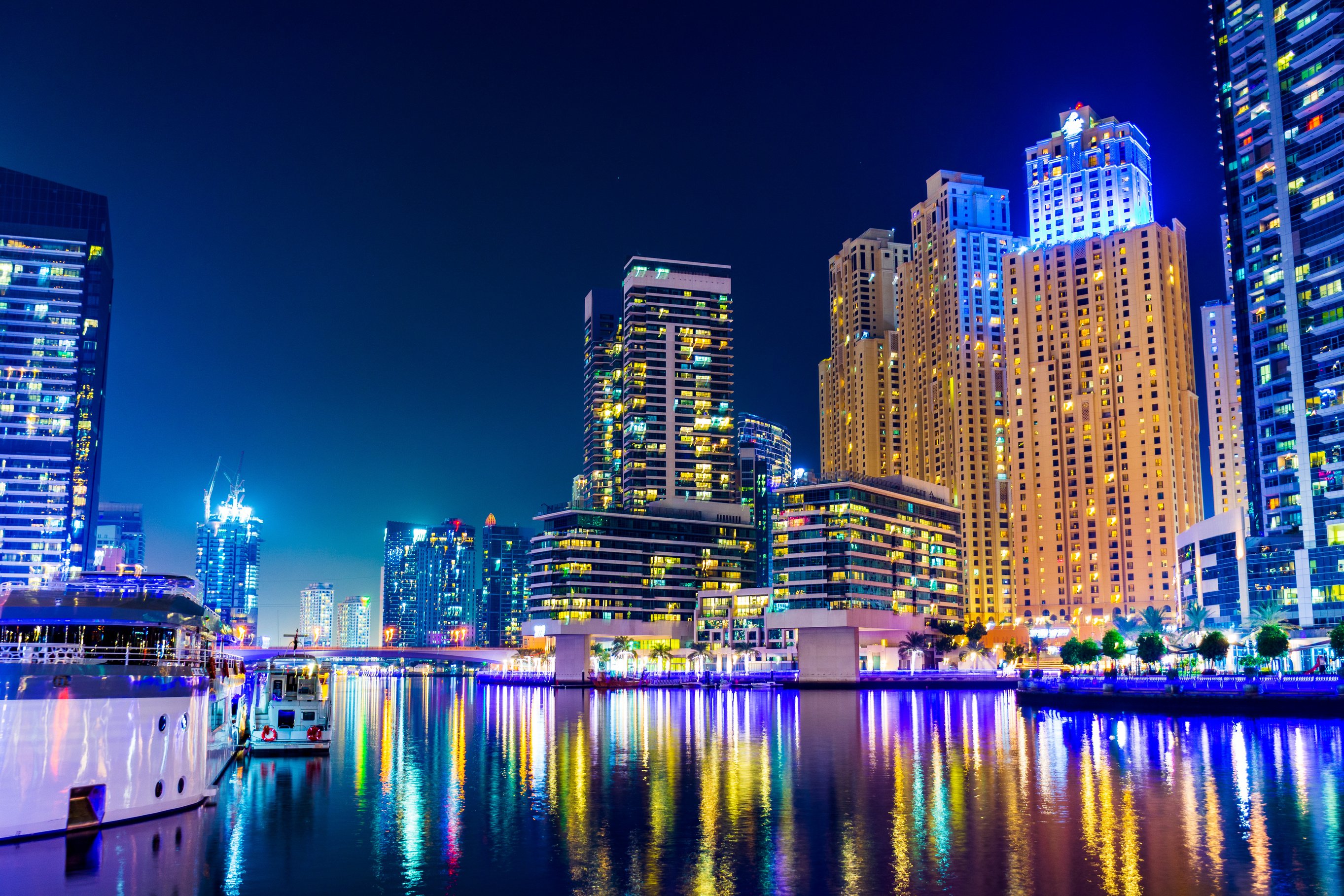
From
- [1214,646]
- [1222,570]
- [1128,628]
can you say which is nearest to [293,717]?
[1214,646]

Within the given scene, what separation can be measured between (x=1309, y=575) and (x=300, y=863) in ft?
442

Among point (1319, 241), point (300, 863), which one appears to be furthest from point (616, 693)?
point (300, 863)

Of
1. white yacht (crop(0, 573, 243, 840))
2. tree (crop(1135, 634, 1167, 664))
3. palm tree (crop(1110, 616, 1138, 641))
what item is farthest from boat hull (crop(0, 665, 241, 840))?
palm tree (crop(1110, 616, 1138, 641))

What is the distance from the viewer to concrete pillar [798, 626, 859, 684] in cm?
19212

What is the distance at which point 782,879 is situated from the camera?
1227 inches

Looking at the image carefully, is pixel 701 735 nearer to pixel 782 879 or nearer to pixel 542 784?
pixel 542 784

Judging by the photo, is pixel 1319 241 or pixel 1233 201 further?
pixel 1233 201

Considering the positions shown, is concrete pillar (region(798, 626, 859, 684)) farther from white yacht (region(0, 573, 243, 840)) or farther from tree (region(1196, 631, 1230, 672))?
white yacht (region(0, 573, 243, 840))

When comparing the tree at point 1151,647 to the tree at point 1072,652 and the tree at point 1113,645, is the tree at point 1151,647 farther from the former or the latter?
the tree at point 1072,652

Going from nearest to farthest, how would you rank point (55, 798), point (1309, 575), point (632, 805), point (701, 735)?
point (55, 798)
point (632, 805)
point (701, 735)
point (1309, 575)

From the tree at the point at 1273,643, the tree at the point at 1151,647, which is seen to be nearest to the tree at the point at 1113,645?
the tree at the point at 1151,647

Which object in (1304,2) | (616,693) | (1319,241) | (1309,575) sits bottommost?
(616,693)

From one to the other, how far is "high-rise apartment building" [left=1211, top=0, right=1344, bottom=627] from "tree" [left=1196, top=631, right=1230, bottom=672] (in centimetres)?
2128

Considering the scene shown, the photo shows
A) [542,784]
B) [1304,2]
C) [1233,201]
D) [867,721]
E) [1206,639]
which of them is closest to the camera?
[542,784]
